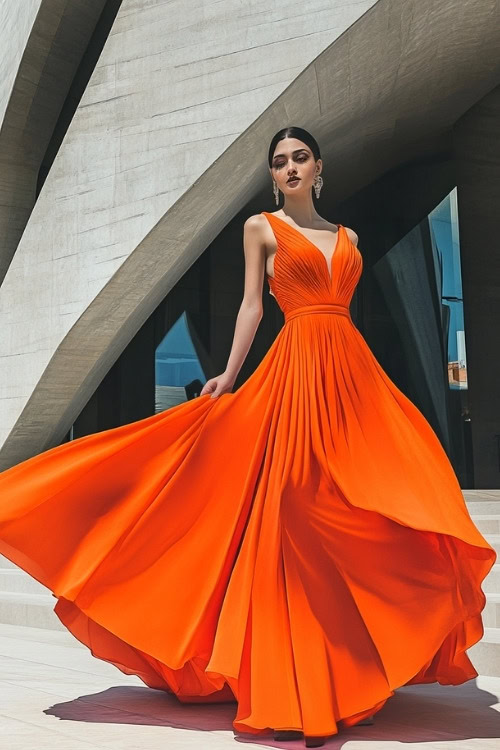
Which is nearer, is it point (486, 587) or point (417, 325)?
point (486, 587)

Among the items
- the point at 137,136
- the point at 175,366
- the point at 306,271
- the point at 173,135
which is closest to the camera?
the point at 306,271

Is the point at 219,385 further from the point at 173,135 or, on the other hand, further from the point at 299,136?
the point at 173,135

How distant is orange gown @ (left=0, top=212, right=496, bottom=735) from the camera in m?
2.28

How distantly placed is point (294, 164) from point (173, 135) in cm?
550

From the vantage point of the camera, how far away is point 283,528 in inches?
94.7

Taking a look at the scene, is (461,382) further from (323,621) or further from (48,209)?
(323,621)

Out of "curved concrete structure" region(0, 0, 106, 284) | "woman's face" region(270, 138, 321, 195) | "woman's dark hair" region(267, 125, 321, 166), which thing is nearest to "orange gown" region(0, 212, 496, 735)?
"woman's face" region(270, 138, 321, 195)

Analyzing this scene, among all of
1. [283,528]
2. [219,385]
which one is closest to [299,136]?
[219,385]

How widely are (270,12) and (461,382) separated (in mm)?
5138

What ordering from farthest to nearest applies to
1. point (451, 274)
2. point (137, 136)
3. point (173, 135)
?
point (451, 274) → point (137, 136) → point (173, 135)

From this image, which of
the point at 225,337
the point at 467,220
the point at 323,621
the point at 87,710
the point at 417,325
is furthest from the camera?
the point at 225,337

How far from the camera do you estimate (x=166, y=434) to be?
2.80 m

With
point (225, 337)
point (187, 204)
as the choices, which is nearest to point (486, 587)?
point (187, 204)

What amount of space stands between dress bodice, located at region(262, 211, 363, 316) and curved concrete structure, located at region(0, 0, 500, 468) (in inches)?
189
